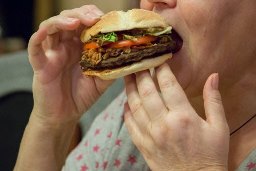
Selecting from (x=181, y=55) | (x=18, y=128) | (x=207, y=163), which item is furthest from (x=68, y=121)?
(x=18, y=128)

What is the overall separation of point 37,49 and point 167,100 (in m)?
0.48

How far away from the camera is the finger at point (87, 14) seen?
1.31 m

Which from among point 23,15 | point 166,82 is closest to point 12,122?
point 166,82

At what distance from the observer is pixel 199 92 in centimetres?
137

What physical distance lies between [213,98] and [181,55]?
19 cm

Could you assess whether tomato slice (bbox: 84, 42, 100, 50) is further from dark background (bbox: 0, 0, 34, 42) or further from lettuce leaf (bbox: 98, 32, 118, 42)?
dark background (bbox: 0, 0, 34, 42)

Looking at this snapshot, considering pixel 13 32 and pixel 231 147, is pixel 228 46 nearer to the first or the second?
pixel 231 147

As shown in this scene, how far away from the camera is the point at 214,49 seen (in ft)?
4.14

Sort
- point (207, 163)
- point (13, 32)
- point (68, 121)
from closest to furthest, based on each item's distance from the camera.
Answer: point (207, 163) < point (68, 121) < point (13, 32)

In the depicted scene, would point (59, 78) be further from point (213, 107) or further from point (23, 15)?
point (23, 15)

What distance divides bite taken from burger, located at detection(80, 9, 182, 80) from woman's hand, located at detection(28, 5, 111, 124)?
167 mm

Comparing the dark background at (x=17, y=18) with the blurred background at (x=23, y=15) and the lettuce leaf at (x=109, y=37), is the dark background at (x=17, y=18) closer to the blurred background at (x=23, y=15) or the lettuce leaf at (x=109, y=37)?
the blurred background at (x=23, y=15)

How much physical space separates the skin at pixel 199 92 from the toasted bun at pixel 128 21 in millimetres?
54

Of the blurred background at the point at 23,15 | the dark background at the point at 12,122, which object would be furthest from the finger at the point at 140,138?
the blurred background at the point at 23,15
